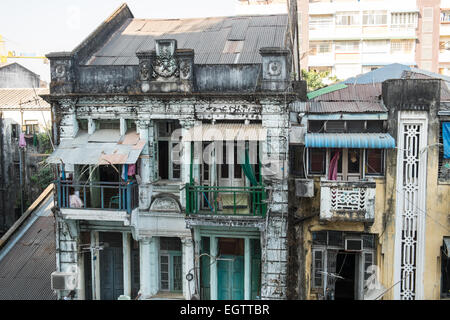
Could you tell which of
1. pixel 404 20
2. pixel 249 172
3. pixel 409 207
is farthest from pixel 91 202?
pixel 404 20

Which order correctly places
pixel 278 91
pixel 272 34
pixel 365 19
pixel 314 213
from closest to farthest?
1. pixel 278 91
2. pixel 314 213
3. pixel 272 34
4. pixel 365 19

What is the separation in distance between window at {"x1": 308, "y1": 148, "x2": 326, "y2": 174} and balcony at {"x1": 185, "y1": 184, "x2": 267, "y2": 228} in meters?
2.32

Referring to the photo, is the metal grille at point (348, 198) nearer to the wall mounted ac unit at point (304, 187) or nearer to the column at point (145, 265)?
the wall mounted ac unit at point (304, 187)

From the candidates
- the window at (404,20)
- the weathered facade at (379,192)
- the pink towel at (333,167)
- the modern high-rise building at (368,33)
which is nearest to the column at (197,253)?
the weathered facade at (379,192)

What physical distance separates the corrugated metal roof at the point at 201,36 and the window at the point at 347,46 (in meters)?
26.2

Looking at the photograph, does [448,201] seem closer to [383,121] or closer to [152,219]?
[383,121]

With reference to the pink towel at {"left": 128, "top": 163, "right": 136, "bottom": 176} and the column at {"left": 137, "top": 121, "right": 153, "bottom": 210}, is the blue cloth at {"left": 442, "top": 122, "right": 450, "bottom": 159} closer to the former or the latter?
the column at {"left": 137, "top": 121, "right": 153, "bottom": 210}

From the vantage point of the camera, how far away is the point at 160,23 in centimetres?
1777

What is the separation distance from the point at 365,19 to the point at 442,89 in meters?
28.1

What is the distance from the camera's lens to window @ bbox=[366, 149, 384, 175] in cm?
1390

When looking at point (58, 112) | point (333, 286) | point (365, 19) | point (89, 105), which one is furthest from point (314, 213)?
A: point (365, 19)

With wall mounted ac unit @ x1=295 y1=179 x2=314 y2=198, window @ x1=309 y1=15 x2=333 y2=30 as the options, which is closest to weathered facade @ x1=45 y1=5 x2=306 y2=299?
wall mounted ac unit @ x1=295 y1=179 x2=314 y2=198

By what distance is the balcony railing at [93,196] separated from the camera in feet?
43.5

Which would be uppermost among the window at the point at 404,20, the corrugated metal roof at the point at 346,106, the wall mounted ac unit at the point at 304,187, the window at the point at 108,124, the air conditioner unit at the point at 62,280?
the window at the point at 404,20
